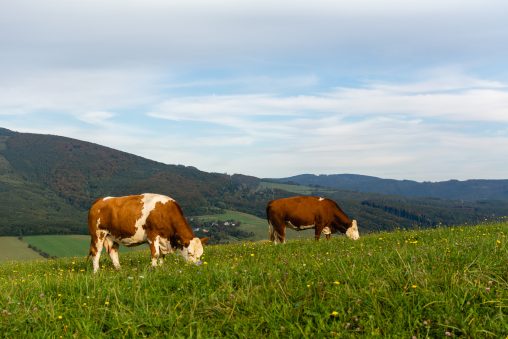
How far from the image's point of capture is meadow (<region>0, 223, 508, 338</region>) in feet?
18.9

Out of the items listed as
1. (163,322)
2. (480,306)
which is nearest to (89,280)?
(163,322)

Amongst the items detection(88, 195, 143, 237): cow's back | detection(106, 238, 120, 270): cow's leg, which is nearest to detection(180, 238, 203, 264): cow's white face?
detection(88, 195, 143, 237): cow's back

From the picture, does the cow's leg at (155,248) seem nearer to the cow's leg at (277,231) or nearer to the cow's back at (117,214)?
the cow's back at (117,214)

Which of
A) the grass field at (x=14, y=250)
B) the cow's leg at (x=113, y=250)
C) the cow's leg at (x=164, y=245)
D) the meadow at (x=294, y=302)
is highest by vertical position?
the meadow at (x=294, y=302)

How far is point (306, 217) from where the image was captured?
2369cm

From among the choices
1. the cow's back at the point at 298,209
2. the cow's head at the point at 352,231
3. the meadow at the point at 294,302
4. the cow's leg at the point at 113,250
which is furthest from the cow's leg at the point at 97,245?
the cow's head at the point at 352,231

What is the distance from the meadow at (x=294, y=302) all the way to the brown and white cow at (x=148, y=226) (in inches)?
270

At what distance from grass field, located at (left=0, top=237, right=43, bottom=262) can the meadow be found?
158m

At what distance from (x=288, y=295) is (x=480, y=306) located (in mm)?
2523

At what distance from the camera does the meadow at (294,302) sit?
5.75 m

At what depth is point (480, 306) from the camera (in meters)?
5.86

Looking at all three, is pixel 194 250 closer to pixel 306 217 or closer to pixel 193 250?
pixel 193 250

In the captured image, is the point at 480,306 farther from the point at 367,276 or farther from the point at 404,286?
the point at 367,276

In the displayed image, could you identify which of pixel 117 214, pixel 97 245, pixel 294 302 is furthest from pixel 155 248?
pixel 294 302
